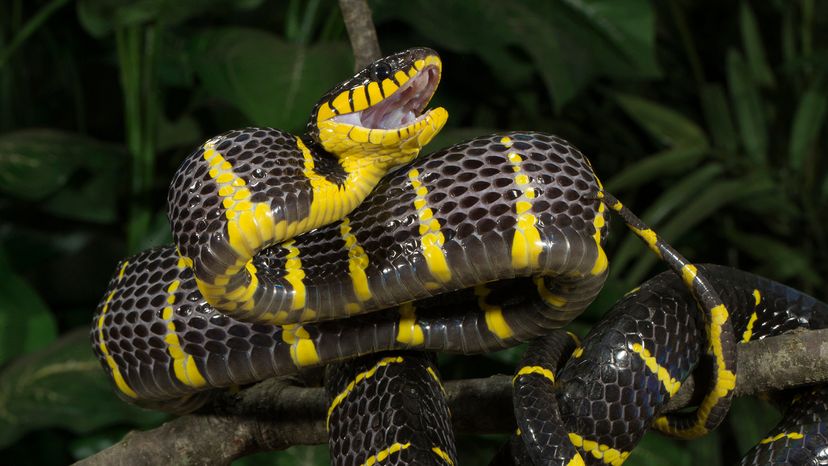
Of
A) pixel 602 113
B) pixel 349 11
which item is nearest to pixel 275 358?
pixel 349 11

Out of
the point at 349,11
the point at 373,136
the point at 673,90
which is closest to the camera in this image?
the point at 373,136

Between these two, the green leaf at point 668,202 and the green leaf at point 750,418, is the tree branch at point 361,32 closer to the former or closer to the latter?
the green leaf at point 668,202

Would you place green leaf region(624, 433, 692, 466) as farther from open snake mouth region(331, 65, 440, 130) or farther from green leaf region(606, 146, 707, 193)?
open snake mouth region(331, 65, 440, 130)

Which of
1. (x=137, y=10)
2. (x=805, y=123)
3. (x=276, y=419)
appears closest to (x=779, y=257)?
(x=805, y=123)

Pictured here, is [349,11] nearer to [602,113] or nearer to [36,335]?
[36,335]

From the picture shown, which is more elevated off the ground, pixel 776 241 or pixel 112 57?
pixel 112 57

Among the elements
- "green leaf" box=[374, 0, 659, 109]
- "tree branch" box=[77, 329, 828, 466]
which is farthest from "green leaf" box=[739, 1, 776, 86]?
"tree branch" box=[77, 329, 828, 466]
